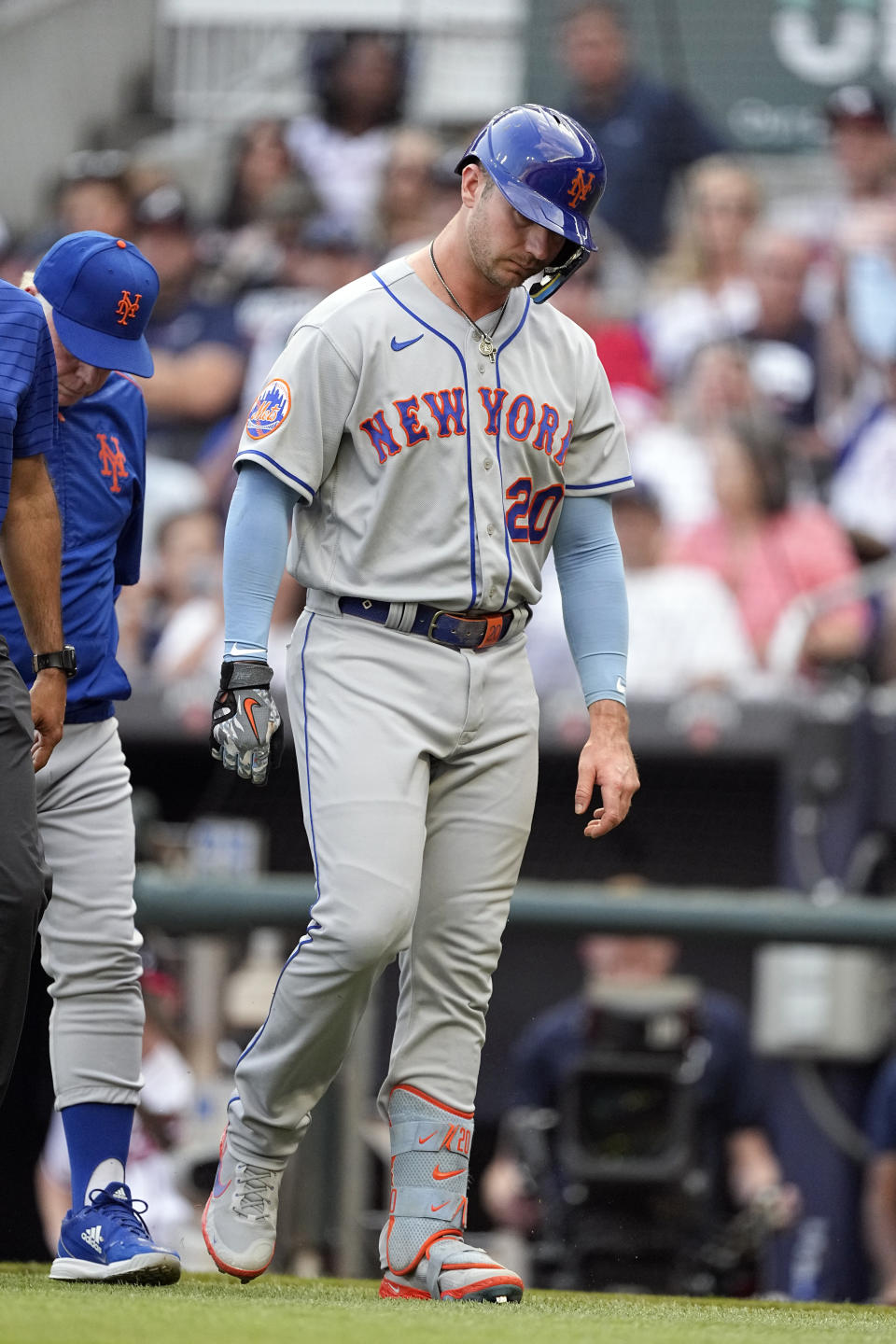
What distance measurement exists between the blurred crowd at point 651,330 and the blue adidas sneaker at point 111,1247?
4043mm

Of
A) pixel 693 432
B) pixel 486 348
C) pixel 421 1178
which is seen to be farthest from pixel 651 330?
pixel 421 1178

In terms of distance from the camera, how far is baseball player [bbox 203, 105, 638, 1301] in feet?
9.46

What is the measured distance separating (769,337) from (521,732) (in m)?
5.65

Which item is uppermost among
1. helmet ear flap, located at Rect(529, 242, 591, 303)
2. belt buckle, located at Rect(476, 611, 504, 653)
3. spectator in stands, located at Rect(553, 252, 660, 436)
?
spectator in stands, located at Rect(553, 252, 660, 436)

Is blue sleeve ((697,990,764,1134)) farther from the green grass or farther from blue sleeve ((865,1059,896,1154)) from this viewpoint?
the green grass

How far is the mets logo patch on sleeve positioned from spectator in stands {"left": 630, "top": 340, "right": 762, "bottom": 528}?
15.9 ft

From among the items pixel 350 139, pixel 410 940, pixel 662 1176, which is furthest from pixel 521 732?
pixel 350 139

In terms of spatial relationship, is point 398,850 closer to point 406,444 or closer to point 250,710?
point 250,710

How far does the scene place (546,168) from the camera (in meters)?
2.88

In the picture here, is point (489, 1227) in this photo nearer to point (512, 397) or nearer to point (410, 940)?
point (410, 940)

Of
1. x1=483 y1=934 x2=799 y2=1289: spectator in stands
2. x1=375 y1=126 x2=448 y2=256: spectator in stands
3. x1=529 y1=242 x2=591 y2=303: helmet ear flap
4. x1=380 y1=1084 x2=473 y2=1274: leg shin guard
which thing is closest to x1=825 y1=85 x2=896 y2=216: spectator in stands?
x1=375 y1=126 x2=448 y2=256: spectator in stands

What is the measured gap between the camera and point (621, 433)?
3.20 m

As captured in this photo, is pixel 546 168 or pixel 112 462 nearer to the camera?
pixel 546 168

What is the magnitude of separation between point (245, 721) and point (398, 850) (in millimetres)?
292
